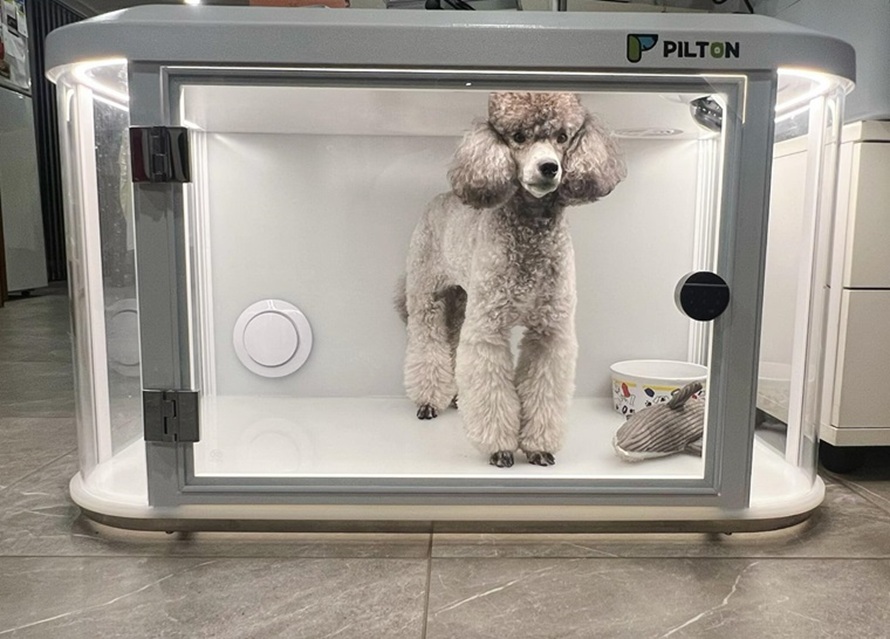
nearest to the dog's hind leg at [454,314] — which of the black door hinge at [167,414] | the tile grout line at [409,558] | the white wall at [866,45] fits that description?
the tile grout line at [409,558]

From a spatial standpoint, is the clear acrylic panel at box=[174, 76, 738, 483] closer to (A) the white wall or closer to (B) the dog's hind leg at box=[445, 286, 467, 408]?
(B) the dog's hind leg at box=[445, 286, 467, 408]

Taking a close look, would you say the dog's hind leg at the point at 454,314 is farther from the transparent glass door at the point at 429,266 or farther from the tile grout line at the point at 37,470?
the tile grout line at the point at 37,470

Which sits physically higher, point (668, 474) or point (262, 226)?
point (262, 226)

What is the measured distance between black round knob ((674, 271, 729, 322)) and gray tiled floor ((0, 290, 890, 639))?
306mm

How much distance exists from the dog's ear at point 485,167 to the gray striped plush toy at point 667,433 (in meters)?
0.40

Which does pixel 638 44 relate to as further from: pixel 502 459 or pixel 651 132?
pixel 502 459

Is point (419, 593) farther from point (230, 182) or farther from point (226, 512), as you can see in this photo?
point (230, 182)

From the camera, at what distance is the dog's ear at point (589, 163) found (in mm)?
919

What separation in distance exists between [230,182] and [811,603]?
99 centimetres

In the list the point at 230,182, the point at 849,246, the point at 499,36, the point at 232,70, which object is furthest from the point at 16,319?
the point at 849,246

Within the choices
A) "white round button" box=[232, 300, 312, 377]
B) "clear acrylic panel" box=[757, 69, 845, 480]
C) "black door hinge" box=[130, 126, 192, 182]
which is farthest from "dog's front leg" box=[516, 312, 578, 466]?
"black door hinge" box=[130, 126, 192, 182]

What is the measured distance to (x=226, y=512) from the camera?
902 millimetres

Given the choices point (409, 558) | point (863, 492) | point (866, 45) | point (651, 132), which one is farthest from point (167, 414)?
point (866, 45)

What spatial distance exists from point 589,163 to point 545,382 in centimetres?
33
